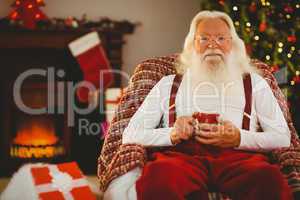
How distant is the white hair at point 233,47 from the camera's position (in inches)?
88.9

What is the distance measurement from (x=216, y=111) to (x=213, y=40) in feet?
1.12

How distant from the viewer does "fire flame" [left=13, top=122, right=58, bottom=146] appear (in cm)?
408

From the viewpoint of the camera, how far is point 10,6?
12.7 feet

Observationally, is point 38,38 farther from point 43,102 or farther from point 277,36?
point 277,36

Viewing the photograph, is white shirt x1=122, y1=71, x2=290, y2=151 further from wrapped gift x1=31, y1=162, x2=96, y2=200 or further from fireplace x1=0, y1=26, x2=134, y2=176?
fireplace x1=0, y1=26, x2=134, y2=176

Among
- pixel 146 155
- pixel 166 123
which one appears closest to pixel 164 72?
pixel 166 123

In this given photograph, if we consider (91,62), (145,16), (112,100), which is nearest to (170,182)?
(112,100)

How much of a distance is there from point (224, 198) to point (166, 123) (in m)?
0.56

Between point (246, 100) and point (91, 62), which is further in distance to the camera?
point (91, 62)

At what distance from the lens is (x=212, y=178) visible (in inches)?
68.6

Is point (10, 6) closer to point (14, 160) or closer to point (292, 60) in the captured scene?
point (14, 160)

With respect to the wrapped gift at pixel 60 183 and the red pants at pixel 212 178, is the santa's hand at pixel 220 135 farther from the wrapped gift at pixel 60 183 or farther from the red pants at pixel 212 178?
the wrapped gift at pixel 60 183

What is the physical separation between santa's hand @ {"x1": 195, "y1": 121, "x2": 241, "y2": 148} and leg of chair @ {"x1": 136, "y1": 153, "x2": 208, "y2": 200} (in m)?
0.22

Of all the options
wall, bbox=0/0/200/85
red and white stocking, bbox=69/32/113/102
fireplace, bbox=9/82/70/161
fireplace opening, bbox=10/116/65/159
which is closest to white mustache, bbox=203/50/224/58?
red and white stocking, bbox=69/32/113/102
